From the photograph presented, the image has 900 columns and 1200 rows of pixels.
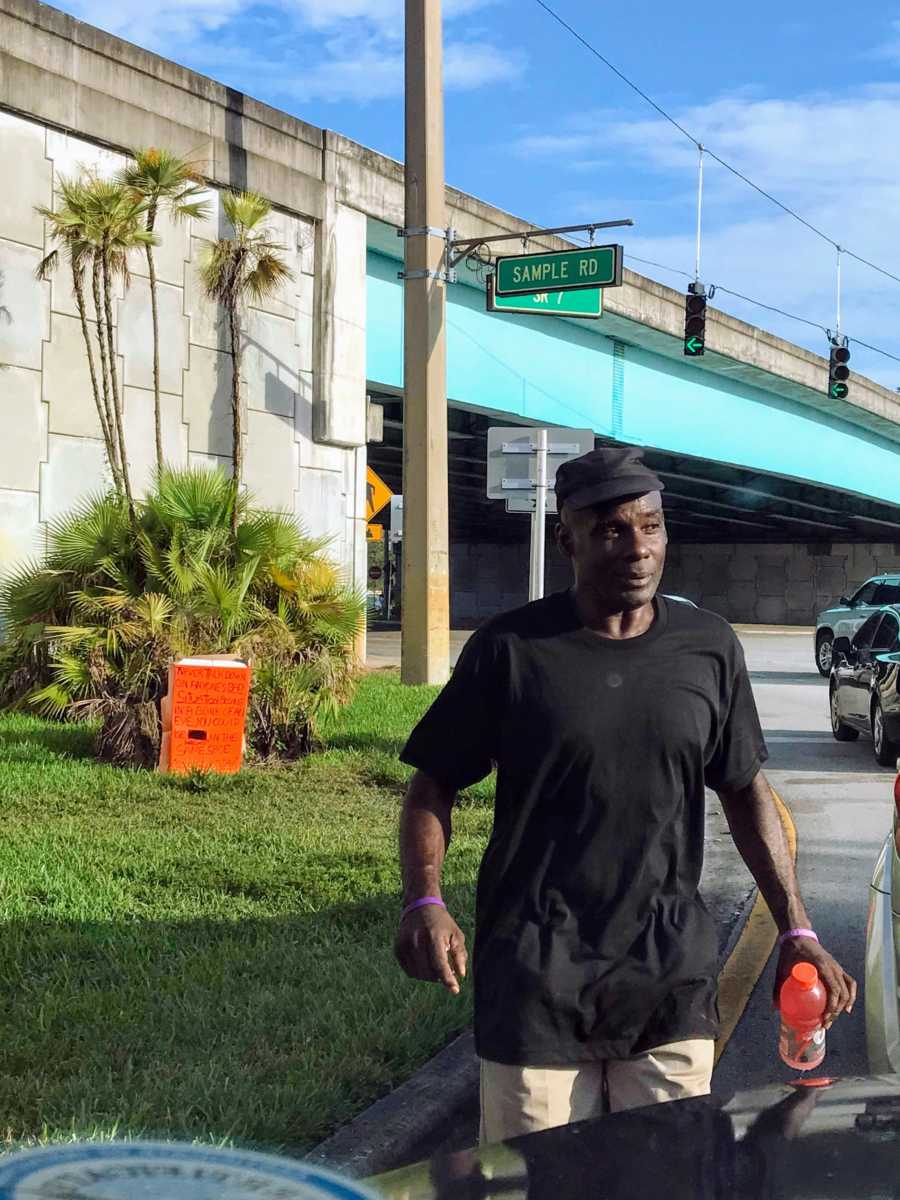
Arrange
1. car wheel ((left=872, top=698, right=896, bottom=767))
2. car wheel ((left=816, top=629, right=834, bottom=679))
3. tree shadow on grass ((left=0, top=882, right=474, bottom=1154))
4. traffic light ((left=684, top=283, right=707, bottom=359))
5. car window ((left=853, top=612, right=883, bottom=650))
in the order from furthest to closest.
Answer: car wheel ((left=816, top=629, right=834, bottom=679))
traffic light ((left=684, top=283, right=707, bottom=359))
car window ((left=853, top=612, right=883, bottom=650))
car wheel ((left=872, top=698, right=896, bottom=767))
tree shadow on grass ((left=0, top=882, right=474, bottom=1154))

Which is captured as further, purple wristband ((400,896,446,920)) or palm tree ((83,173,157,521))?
palm tree ((83,173,157,521))

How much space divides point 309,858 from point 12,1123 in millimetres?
3711

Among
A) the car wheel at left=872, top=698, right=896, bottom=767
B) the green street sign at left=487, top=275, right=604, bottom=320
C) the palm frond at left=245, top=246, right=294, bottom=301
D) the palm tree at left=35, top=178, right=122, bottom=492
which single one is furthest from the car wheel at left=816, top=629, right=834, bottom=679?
the palm tree at left=35, top=178, right=122, bottom=492

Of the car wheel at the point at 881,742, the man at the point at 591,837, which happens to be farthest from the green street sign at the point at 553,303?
the man at the point at 591,837

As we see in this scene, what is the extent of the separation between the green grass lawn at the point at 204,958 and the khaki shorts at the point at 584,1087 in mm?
1522

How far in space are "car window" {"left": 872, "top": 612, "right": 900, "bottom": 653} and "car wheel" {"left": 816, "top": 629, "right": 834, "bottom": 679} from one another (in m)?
8.90

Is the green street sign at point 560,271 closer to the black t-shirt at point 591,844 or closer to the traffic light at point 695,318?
the traffic light at point 695,318

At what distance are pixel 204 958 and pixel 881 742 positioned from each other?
9268mm

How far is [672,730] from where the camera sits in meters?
2.68

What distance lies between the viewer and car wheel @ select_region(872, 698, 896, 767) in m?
13.4

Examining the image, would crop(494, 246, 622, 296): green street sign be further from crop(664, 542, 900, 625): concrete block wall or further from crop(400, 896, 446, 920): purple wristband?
crop(664, 542, 900, 625): concrete block wall

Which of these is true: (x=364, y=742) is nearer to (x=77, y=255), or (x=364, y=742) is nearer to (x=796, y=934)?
(x=77, y=255)

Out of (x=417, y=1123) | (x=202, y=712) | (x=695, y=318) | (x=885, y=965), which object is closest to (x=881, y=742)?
(x=202, y=712)

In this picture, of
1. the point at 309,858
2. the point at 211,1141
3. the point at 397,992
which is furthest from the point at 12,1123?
the point at 309,858
